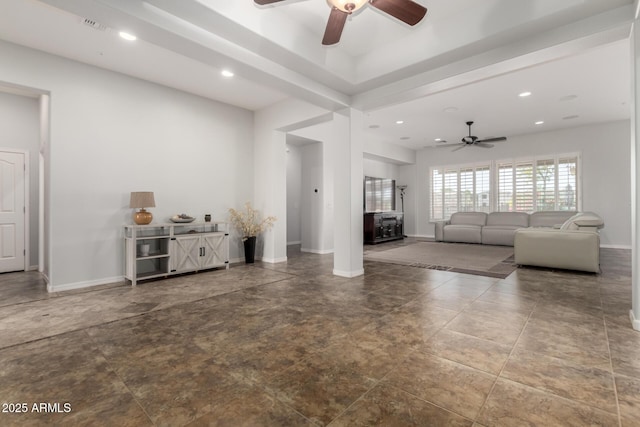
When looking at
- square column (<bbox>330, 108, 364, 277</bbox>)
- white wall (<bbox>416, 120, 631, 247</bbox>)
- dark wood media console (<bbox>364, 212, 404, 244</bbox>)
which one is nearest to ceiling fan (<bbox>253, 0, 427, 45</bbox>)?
square column (<bbox>330, 108, 364, 277</bbox>)

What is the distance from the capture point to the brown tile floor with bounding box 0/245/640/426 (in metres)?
1.50

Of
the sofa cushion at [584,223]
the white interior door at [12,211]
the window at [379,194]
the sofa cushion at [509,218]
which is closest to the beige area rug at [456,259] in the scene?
the sofa cushion at [509,218]

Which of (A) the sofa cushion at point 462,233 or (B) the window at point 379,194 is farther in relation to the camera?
(B) the window at point 379,194

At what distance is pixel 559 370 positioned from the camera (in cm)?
187

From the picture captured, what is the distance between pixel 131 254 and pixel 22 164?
2.88 meters

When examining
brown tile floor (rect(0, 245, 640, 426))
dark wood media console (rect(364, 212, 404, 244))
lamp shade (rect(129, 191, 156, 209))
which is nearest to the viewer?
brown tile floor (rect(0, 245, 640, 426))

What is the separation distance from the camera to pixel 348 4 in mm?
2178

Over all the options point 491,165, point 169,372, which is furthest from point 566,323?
point 491,165

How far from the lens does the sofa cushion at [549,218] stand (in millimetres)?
7590

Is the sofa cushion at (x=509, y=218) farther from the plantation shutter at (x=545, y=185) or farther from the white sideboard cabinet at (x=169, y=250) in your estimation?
the white sideboard cabinet at (x=169, y=250)

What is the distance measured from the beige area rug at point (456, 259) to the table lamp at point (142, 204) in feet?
12.8

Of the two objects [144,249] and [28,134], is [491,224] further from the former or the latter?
[28,134]

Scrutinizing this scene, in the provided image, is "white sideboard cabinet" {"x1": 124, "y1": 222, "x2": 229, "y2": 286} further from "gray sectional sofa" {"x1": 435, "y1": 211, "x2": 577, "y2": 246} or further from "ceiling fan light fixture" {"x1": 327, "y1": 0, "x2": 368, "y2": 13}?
"gray sectional sofa" {"x1": 435, "y1": 211, "x2": 577, "y2": 246}

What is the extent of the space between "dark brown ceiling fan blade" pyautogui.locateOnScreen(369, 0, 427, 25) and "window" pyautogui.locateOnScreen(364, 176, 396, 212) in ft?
21.6
